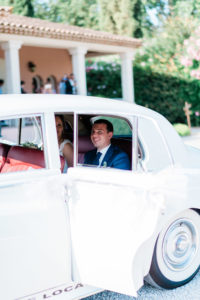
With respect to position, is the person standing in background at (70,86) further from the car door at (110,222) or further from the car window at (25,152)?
the car door at (110,222)

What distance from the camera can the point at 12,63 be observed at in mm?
15664

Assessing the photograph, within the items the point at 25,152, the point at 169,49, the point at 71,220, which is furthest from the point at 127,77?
the point at 71,220

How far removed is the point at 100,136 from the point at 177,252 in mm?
1289

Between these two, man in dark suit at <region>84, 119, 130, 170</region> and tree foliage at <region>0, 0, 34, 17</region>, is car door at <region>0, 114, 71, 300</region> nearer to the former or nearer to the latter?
man in dark suit at <region>84, 119, 130, 170</region>

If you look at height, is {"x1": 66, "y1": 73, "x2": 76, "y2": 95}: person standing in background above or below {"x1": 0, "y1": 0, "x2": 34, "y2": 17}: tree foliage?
below

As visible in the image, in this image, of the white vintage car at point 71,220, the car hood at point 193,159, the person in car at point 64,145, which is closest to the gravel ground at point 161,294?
the white vintage car at point 71,220

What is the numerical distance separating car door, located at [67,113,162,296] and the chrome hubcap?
0.68 m

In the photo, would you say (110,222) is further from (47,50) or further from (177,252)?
(47,50)

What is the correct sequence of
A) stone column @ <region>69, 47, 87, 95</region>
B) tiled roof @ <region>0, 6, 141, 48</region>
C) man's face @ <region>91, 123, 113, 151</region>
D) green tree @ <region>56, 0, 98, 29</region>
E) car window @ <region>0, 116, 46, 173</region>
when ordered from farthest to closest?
green tree @ <region>56, 0, 98, 29</region> < stone column @ <region>69, 47, 87, 95</region> < tiled roof @ <region>0, 6, 141, 48</region> < man's face @ <region>91, 123, 113, 151</region> < car window @ <region>0, 116, 46, 173</region>

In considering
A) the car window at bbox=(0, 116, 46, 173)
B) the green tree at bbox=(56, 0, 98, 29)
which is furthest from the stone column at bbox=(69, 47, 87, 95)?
the green tree at bbox=(56, 0, 98, 29)

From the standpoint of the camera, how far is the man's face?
4.16 metres

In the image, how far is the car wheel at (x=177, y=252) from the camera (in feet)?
11.5

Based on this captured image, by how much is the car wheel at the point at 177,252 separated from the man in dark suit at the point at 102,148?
2.73ft

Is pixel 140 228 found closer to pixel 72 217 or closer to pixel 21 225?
pixel 72 217
